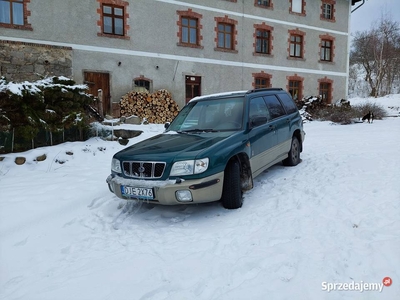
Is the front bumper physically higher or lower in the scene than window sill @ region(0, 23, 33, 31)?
lower

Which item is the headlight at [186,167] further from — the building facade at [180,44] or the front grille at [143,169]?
the building facade at [180,44]

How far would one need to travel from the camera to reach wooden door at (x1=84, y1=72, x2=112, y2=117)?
14.7 metres

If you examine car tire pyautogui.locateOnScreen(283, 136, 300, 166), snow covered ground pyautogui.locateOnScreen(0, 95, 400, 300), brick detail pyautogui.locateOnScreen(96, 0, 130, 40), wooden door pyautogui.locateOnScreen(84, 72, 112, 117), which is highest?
brick detail pyautogui.locateOnScreen(96, 0, 130, 40)

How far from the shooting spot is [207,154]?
142 inches

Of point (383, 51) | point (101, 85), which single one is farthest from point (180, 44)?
point (383, 51)

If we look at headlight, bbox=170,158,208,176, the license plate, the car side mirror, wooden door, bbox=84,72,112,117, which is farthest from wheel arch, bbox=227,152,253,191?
wooden door, bbox=84,72,112,117

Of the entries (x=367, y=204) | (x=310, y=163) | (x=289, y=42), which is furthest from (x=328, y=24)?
(x=367, y=204)

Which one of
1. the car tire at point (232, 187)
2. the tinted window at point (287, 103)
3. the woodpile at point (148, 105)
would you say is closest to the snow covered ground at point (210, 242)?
the car tire at point (232, 187)

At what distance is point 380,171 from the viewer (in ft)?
17.0

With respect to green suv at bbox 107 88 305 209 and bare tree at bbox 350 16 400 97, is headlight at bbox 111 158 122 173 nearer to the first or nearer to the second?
green suv at bbox 107 88 305 209

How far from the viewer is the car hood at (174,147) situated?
143 inches

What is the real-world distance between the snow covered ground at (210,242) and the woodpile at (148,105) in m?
9.63

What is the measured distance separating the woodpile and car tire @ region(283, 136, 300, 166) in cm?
982

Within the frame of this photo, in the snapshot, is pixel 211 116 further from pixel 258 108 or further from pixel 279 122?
pixel 279 122
